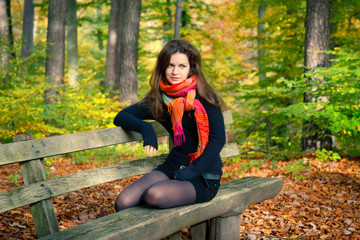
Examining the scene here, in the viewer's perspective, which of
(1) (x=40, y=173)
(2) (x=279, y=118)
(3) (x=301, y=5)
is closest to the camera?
(1) (x=40, y=173)

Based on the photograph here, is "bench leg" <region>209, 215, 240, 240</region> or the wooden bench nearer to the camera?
the wooden bench

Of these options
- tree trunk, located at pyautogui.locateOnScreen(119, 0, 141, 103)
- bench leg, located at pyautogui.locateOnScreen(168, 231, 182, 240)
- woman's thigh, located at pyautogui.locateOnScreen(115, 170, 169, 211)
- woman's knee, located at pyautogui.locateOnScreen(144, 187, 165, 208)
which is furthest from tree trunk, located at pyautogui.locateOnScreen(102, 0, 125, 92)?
woman's knee, located at pyautogui.locateOnScreen(144, 187, 165, 208)

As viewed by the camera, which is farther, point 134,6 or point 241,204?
point 134,6

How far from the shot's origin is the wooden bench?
230cm

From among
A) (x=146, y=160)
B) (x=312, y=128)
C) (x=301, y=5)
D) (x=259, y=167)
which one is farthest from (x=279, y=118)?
(x=146, y=160)

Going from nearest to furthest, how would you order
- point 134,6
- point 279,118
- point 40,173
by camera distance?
point 40,173
point 279,118
point 134,6

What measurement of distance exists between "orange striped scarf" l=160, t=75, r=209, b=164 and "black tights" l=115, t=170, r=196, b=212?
31 cm

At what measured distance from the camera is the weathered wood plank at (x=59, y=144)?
2333 millimetres

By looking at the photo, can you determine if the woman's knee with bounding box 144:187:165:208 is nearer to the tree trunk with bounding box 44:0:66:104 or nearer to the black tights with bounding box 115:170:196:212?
the black tights with bounding box 115:170:196:212

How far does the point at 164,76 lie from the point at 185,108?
432 millimetres

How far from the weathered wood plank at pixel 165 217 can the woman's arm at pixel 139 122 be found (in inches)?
21.6

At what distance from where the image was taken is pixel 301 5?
361 inches

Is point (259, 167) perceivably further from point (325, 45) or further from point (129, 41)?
point (129, 41)

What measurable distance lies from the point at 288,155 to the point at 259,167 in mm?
1010
